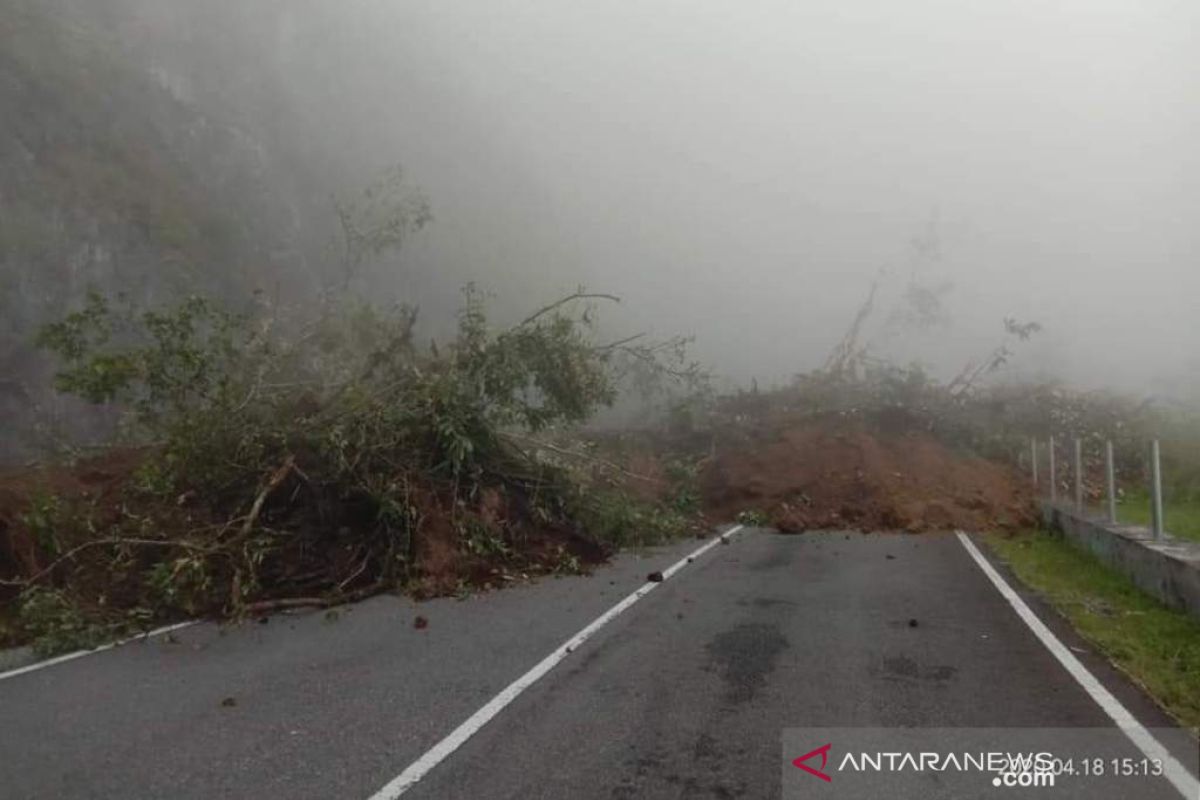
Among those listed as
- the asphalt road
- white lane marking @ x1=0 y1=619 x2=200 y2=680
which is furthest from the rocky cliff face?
the asphalt road

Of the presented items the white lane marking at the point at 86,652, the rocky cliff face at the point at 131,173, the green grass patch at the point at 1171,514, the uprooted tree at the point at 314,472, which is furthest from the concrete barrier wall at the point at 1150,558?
the rocky cliff face at the point at 131,173

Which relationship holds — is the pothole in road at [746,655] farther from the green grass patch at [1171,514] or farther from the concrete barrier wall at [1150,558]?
the green grass patch at [1171,514]

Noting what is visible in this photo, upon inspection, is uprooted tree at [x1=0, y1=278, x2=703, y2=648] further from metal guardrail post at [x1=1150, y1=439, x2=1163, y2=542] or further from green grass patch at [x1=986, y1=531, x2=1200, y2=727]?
metal guardrail post at [x1=1150, y1=439, x2=1163, y2=542]

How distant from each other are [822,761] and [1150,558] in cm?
689

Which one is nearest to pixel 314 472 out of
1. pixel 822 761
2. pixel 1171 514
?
pixel 822 761

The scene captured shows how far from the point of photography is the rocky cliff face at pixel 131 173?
30047mm

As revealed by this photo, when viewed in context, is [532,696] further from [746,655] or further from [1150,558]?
[1150,558]

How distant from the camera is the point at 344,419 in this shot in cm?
1305

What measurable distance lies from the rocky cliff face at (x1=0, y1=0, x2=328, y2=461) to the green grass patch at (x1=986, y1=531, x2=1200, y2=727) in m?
21.9

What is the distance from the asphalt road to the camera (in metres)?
5.61

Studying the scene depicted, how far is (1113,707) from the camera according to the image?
664cm

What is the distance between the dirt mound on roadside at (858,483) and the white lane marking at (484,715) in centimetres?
1138

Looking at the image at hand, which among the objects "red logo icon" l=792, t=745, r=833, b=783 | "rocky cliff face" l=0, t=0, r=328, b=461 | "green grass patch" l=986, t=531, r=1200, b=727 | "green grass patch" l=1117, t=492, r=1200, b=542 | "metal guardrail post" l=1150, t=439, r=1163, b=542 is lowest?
"green grass patch" l=1117, t=492, r=1200, b=542

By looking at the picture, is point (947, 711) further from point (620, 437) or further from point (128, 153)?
point (128, 153)
